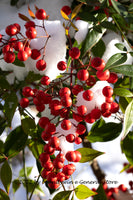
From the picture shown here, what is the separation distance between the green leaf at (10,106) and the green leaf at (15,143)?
0.53 ft

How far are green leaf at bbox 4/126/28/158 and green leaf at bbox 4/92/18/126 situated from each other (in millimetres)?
162

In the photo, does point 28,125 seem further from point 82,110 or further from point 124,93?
point 124,93

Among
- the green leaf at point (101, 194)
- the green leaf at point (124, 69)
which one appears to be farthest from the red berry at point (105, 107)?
the green leaf at point (101, 194)

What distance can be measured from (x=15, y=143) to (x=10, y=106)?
0.18 m

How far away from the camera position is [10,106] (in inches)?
28.2

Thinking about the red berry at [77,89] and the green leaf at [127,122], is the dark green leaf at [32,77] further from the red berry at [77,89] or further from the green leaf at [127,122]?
the green leaf at [127,122]

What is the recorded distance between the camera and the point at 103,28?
68 centimetres

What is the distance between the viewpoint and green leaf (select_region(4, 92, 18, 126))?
0.70 metres

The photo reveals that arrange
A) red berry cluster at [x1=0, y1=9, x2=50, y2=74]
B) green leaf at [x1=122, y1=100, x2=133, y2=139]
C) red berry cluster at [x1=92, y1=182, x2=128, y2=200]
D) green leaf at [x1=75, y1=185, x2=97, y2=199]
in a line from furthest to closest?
red berry cluster at [x1=92, y1=182, x2=128, y2=200], green leaf at [x1=75, y1=185, x2=97, y2=199], red berry cluster at [x1=0, y1=9, x2=50, y2=74], green leaf at [x1=122, y1=100, x2=133, y2=139]

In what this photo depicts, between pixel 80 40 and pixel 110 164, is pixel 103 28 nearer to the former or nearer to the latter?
pixel 80 40

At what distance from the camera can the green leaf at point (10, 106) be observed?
27.4 inches

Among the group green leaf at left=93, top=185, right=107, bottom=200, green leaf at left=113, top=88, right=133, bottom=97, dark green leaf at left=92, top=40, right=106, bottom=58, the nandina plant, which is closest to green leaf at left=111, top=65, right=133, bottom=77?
the nandina plant

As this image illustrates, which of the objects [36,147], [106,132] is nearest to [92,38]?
[106,132]

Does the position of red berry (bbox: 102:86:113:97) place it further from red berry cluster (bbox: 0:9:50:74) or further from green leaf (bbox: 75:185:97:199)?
green leaf (bbox: 75:185:97:199)
